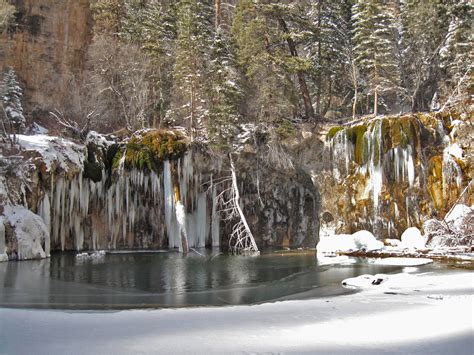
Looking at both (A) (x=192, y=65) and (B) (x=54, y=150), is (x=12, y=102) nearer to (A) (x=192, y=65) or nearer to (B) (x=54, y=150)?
(B) (x=54, y=150)

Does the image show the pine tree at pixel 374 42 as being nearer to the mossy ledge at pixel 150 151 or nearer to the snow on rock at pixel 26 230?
the mossy ledge at pixel 150 151

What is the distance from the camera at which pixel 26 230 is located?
61.2 ft

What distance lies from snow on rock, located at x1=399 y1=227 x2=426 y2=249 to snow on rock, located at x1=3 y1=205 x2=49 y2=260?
49.3 ft

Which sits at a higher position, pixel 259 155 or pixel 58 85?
pixel 58 85

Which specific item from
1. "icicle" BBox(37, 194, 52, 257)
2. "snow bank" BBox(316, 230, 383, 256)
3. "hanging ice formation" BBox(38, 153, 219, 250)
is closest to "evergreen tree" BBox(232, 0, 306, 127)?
"hanging ice formation" BBox(38, 153, 219, 250)

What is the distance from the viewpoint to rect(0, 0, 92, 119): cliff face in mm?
35219

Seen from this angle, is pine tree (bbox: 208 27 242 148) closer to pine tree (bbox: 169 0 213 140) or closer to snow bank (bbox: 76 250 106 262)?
pine tree (bbox: 169 0 213 140)

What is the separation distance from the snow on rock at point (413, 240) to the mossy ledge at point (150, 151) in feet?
38.3

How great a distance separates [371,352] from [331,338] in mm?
677

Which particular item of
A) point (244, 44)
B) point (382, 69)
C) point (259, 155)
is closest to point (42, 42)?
point (244, 44)

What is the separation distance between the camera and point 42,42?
3703cm

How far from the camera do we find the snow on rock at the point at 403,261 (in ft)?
49.3

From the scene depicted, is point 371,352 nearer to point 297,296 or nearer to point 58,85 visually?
point 297,296

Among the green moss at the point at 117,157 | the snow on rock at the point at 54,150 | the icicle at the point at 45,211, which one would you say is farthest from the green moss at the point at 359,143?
the icicle at the point at 45,211
